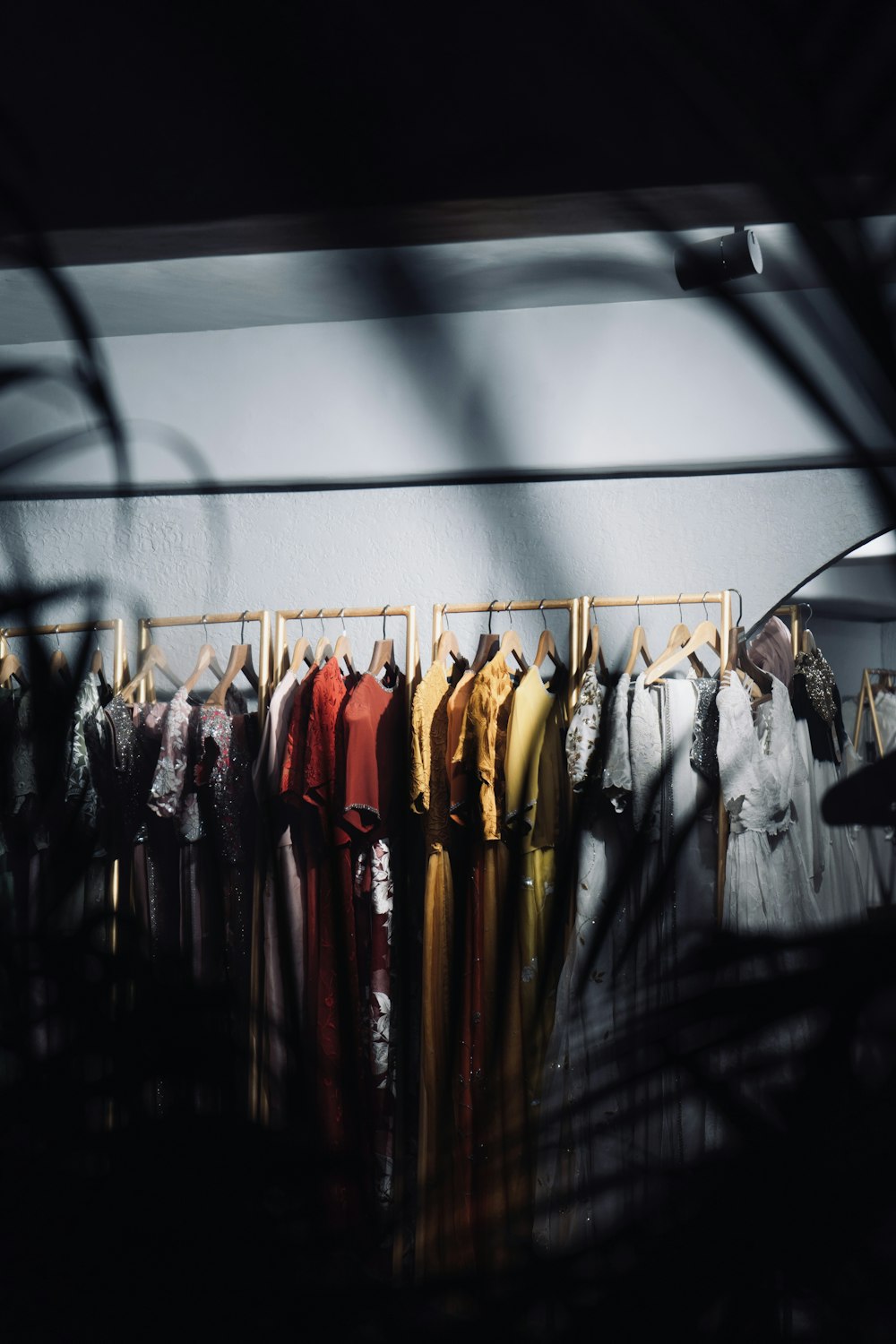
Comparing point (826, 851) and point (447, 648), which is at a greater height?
point (447, 648)

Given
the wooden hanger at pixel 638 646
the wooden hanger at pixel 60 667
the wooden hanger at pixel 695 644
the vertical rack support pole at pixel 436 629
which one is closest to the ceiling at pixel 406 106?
the wooden hanger at pixel 60 667

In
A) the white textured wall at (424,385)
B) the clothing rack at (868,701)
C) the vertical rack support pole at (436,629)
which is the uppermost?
the vertical rack support pole at (436,629)

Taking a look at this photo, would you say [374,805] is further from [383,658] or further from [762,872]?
[762,872]

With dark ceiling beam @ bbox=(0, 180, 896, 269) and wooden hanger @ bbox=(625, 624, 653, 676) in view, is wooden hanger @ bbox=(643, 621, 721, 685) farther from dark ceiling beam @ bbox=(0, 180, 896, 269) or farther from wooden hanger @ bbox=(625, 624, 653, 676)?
dark ceiling beam @ bbox=(0, 180, 896, 269)

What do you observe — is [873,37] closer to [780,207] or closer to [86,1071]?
[780,207]

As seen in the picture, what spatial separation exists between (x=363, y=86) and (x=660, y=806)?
0.18 meters

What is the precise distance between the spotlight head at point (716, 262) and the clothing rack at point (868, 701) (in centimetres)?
13

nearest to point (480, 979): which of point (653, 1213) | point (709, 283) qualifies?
point (653, 1213)

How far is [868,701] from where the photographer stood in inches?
10.3

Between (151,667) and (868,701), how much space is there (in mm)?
224

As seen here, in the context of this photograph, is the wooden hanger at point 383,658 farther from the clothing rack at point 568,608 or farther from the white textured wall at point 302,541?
the white textured wall at point 302,541

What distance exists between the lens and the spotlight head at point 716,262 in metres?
0.17

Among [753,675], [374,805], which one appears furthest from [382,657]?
[753,675]

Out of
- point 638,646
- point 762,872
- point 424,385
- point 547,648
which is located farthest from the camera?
point 547,648
